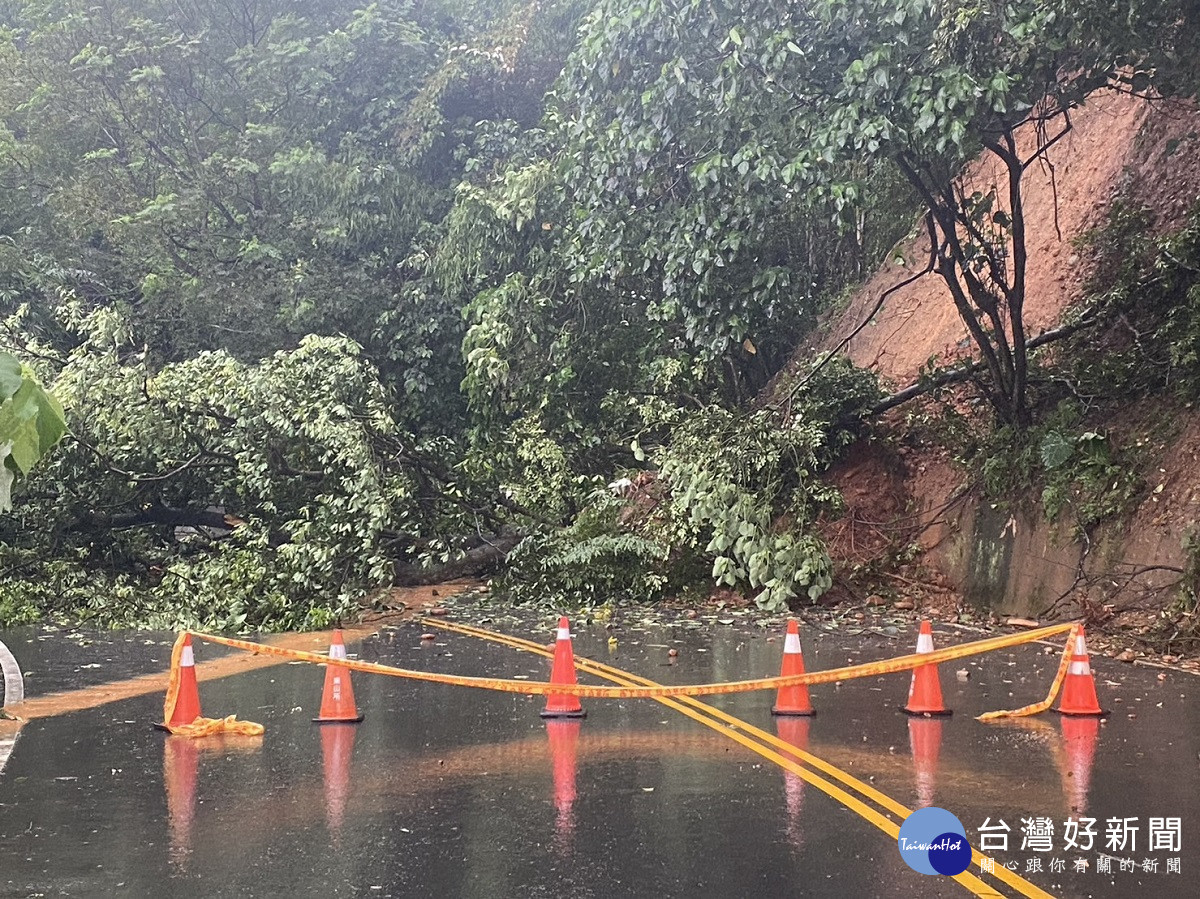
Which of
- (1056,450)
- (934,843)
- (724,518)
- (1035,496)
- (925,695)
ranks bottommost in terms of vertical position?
(934,843)

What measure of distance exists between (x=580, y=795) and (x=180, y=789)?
2.19 metres

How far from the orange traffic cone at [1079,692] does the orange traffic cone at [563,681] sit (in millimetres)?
3313

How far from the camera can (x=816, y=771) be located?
7312 mm

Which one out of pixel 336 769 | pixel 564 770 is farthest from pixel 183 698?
pixel 564 770

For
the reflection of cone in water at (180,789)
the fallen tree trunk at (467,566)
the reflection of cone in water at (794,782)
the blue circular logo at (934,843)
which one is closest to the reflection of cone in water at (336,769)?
Result: the reflection of cone in water at (180,789)

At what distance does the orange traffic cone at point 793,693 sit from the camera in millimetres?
9086

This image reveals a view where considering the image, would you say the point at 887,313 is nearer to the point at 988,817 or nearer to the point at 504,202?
the point at 504,202

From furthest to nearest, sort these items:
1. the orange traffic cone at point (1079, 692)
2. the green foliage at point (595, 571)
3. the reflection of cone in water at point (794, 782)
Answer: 1. the green foliage at point (595, 571)
2. the orange traffic cone at point (1079, 692)
3. the reflection of cone in water at point (794, 782)

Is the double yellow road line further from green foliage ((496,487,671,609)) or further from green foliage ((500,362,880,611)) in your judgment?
green foliage ((496,487,671,609))

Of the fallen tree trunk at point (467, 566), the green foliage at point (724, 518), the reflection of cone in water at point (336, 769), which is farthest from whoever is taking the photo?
the fallen tree trunk at point (467, 566)

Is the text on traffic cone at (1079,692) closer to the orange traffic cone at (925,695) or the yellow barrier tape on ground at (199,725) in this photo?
the orange traffic cone at (925,695)

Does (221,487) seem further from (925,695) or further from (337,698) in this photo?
(925,695)

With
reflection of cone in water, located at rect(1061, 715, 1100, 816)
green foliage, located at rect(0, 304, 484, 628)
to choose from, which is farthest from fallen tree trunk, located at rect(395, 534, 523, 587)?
reflection of cone in water, located at rect(1061, 715, 1100, 816)

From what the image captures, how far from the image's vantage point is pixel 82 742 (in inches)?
337
